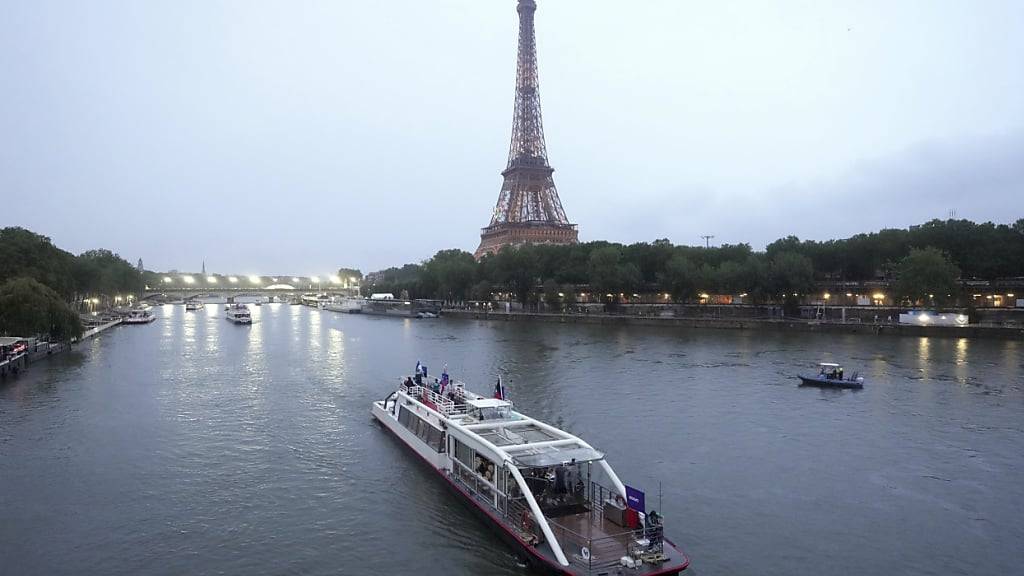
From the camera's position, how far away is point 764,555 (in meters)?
16.2

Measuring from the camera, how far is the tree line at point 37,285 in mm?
50281

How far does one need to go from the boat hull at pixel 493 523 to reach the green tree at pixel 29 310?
127ft

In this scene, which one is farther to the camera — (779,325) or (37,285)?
(779,325)

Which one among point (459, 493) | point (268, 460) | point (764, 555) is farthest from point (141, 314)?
point (764, 555)

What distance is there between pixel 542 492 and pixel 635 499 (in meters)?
2.69

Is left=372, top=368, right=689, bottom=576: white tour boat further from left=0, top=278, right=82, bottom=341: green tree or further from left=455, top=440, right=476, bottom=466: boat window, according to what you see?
left=0, top=278, right=82, bottom=341: green tree

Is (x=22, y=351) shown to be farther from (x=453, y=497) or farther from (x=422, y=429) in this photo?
(x=453, y=497)

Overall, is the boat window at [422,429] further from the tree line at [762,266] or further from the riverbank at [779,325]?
the tree line at [762,266]

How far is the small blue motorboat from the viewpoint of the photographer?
37406 mm

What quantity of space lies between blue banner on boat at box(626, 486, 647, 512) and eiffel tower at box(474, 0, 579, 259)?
125119mm

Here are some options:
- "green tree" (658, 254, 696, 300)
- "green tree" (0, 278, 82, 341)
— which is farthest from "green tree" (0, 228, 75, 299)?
"green tree" (658, 254, 696, 300)

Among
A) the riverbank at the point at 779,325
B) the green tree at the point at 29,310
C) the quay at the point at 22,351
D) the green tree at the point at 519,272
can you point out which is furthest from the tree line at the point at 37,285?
the green tree at the point at 519,272

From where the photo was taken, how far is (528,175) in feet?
470

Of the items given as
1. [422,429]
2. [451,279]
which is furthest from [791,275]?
[422,429]
